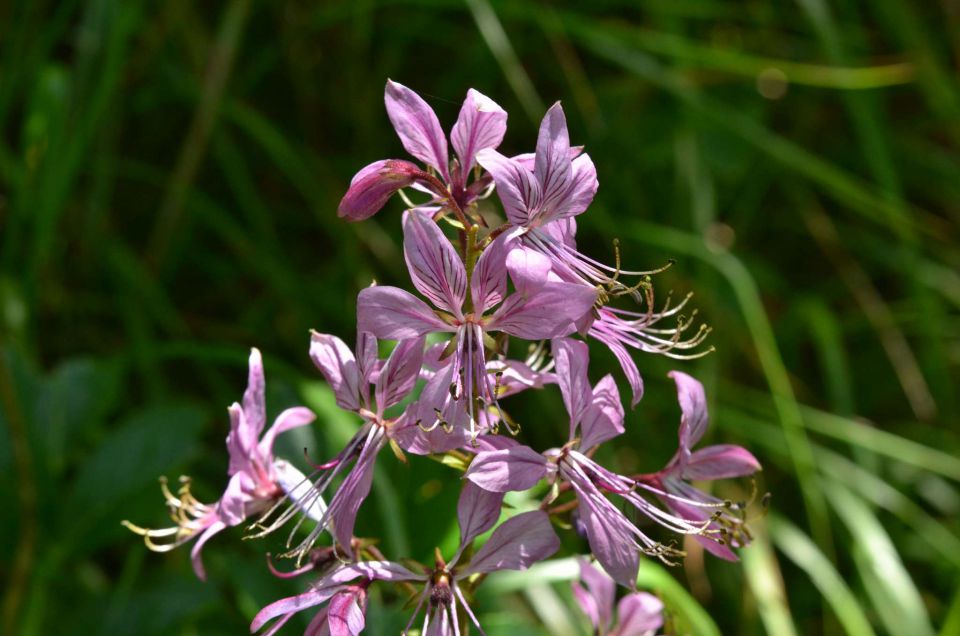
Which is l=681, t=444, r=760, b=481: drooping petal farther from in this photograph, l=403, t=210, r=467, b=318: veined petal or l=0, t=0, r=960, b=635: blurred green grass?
l=0, t=0, r=960, b=635: blurred green grass

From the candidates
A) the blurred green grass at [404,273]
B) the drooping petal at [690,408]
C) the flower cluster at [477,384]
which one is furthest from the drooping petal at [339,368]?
the blurred green grass at [404,273]

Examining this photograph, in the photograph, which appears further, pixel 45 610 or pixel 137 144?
pixel 137 144

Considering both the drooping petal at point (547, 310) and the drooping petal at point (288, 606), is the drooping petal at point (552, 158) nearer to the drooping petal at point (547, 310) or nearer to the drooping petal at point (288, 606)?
the drooping petal at point (547, 310)

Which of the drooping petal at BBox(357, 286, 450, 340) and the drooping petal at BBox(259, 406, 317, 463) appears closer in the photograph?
the drooping petal at BBox(357, 286, 450, 340)

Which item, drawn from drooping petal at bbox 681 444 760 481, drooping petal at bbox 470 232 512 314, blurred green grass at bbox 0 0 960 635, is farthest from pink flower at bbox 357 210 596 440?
blurred green grass at bbox 0 0 960 635

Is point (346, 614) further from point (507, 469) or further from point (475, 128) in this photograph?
point (475, 128)

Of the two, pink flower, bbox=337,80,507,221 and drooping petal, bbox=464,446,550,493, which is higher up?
pink flower, bbox=337,80,507,221

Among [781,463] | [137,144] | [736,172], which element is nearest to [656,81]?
[736,172]

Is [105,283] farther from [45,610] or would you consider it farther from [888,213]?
[888,213]
